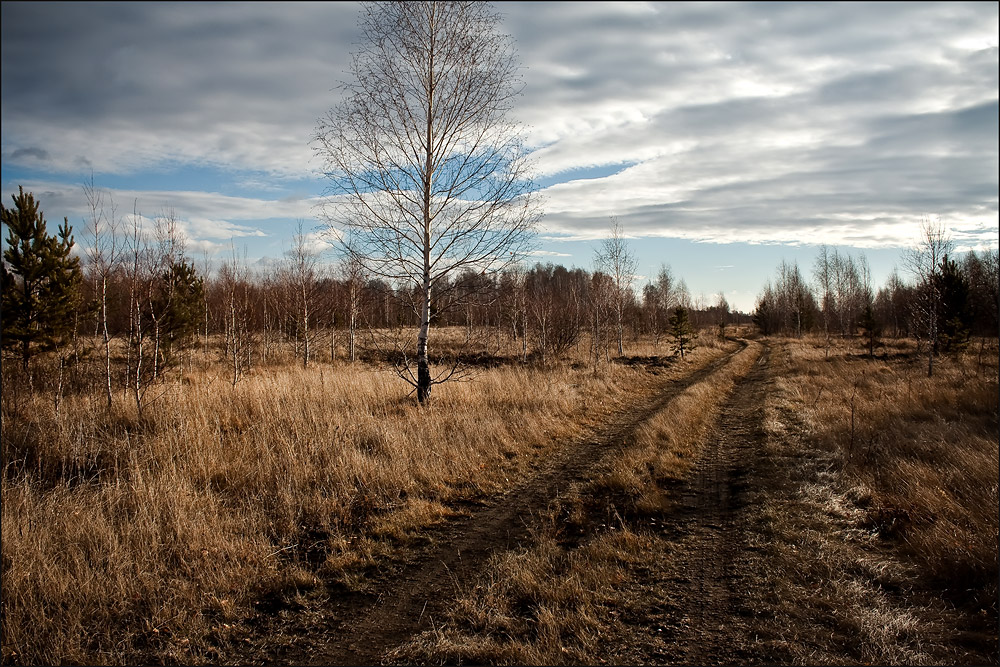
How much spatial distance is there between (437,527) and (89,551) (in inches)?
123

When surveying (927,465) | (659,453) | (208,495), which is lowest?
(659,453)

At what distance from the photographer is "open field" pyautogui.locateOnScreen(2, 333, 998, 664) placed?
3.36m

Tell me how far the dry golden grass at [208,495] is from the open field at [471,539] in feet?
0.09

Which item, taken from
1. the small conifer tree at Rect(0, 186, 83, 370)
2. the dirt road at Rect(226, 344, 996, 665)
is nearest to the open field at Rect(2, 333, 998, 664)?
the dirt road at Rect(226, 344, 996, 665)

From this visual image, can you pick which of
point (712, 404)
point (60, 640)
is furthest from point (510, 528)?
point (712, 404)

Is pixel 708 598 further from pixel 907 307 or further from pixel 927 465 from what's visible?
pixel 907 307

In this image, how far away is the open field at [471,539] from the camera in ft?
11.0

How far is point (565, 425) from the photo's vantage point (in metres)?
10.0

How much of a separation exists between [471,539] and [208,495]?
2.95 meters

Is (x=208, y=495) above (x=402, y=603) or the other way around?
above

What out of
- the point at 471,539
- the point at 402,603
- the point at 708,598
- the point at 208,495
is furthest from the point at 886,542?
the point at 208,495

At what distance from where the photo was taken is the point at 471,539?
5023 mm

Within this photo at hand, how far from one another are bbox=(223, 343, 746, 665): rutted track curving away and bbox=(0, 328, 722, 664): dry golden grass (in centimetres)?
33

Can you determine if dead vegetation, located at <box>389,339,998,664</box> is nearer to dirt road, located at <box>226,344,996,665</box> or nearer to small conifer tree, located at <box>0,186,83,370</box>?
dirt road, located at <box>226,344,996,665</box>
